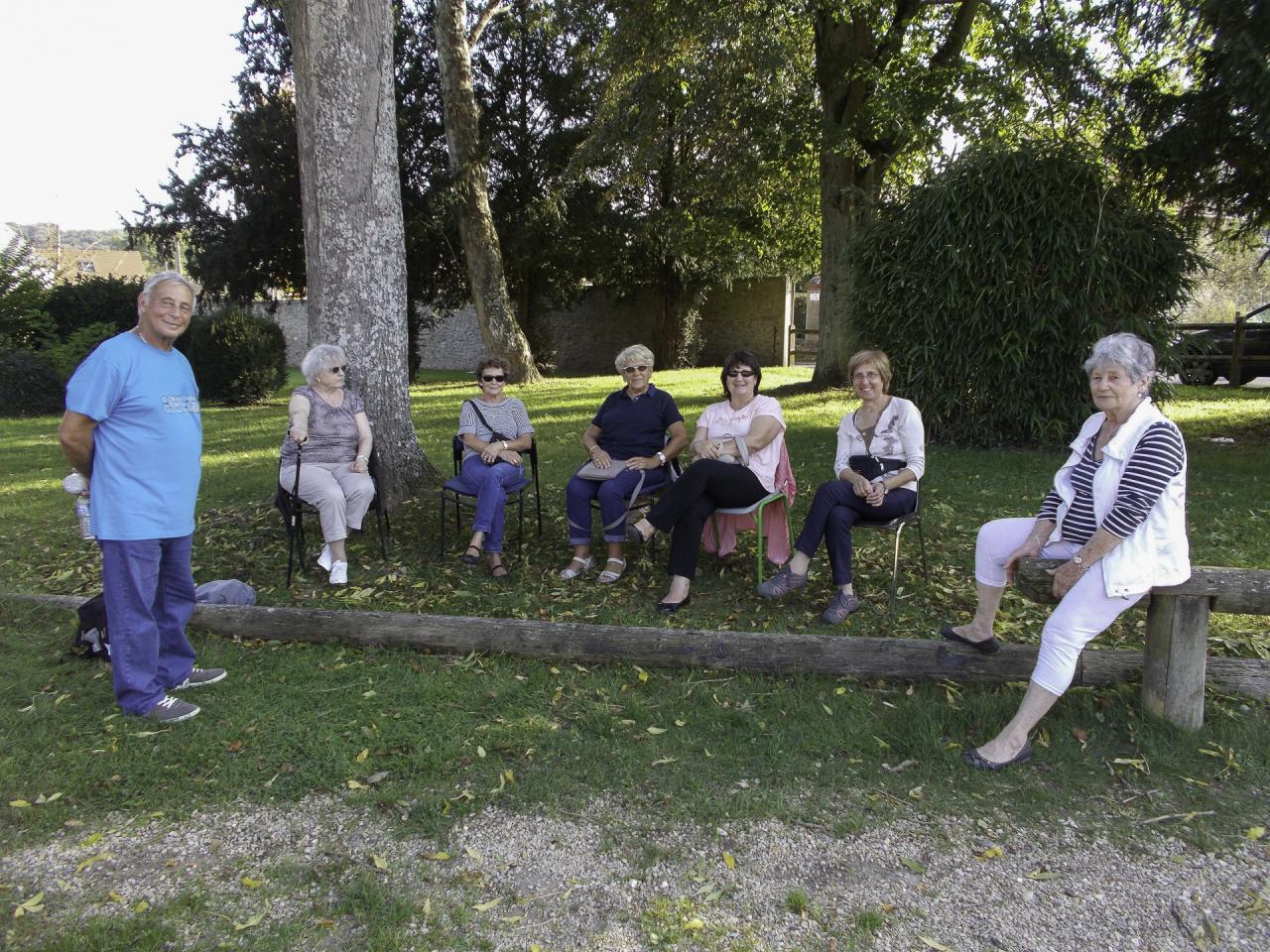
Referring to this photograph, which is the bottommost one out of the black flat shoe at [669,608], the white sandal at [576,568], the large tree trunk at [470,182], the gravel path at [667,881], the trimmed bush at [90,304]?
the gravel path at [667,881]

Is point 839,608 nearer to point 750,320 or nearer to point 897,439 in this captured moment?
point 897,439

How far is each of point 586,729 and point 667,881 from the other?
100 centimetres

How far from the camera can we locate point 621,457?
5652mm

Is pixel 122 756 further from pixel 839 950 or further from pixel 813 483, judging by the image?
pixel 813 483

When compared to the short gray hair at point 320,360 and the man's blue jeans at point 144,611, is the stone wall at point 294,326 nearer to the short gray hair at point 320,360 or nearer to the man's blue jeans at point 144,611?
the short gray hair at point 320,360

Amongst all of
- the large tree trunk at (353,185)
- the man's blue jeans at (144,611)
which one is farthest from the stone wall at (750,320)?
the man's blue jeans at (144,611)

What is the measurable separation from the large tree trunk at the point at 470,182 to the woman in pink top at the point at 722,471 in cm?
1274

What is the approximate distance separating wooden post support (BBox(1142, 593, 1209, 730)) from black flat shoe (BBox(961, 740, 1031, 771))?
0.62 m

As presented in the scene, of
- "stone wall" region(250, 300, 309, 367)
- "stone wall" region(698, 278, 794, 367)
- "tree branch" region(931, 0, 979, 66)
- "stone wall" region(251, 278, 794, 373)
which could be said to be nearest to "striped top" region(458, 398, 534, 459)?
"tree branch" region(931, 0, 979, 66)

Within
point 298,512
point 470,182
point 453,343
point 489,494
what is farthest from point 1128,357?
point 453,343

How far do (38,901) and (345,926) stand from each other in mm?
909

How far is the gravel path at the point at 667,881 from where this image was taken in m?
2.42

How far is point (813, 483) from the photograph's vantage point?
7.95 m

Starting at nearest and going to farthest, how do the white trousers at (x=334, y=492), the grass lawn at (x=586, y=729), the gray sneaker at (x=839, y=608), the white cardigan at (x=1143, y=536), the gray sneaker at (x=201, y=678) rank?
the grass lawn at (x=586, y=729)
the white cardigan at (x=1143, y=536)
the gray sneaker at (x=201, y=678)
the gray sneaker at (x=839, y=608)
the white trousers at (x=334, y=492)
